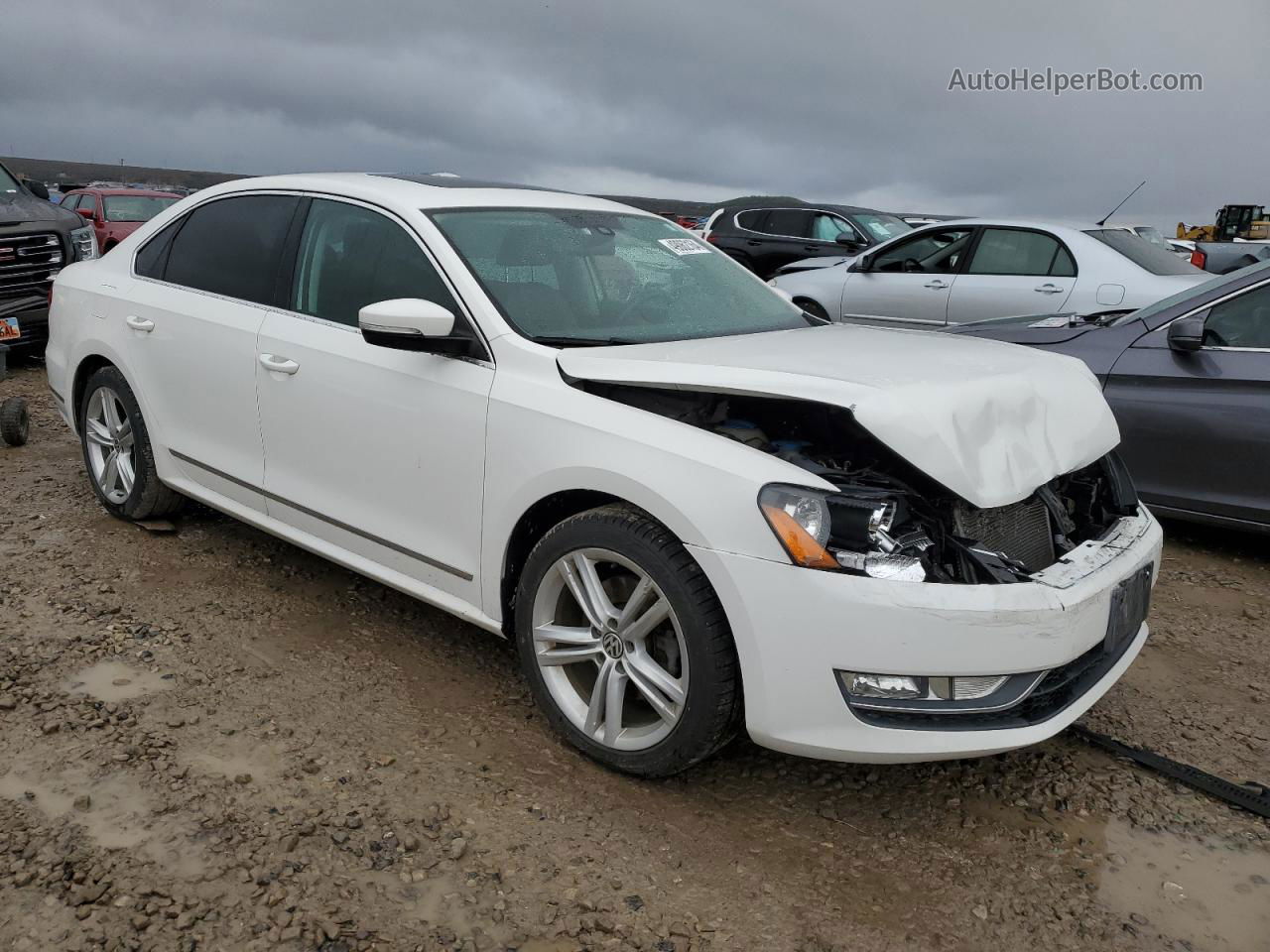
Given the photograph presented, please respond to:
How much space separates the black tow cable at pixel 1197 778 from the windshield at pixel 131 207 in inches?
628

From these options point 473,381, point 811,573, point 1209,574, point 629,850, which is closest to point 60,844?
point 629,850

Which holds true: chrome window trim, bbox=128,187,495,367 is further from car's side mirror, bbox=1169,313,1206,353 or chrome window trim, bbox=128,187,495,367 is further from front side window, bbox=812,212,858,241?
front side window, bbox=812,212,858,241

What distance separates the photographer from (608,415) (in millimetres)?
2855

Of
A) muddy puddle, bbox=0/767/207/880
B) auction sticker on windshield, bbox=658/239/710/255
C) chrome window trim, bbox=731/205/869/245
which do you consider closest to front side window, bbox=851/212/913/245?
chrome window trim, bbox=731/205/869/245

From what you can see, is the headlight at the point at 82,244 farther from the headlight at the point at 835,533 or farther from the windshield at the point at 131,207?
the headlight at the point at 835,533

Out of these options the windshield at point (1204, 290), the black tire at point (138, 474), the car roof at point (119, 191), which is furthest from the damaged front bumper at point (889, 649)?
the car roof at point (119, 191)

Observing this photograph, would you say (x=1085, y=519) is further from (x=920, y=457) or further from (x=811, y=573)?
(x=811, y=573)

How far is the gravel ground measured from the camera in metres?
2.37

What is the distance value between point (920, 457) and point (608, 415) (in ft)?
2.75

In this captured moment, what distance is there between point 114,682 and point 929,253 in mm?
7683

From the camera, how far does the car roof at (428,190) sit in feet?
12.1

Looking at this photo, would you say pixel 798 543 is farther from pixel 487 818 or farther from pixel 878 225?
pixel 878 225

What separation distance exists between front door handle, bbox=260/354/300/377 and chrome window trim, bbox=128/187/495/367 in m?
0.17

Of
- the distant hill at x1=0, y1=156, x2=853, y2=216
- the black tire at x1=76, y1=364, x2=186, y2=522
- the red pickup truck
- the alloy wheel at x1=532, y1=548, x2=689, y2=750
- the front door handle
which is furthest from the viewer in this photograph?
the distant hill at x1=0, y1=156, x2=853, y2=216
